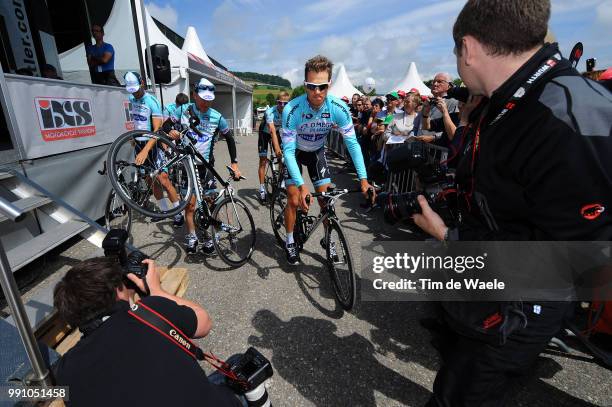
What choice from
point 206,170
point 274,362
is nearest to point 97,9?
point 206,170

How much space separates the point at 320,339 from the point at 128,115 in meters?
5.38

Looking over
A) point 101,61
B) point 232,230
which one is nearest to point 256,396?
point 232,230

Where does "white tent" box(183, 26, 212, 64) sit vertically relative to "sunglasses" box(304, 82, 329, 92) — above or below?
above

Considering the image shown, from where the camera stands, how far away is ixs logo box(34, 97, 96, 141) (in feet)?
12.1

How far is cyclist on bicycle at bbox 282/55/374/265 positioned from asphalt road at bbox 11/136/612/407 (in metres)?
0.58

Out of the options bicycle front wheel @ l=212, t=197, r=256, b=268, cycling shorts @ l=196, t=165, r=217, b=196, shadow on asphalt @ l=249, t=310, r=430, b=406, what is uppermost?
cycling shorts @ l=196, t=165, r=217, b=196

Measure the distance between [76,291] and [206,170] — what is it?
3.29m

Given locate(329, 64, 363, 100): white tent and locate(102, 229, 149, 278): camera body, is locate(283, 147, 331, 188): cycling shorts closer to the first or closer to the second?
locate(102, 229, 149, 278): camera body

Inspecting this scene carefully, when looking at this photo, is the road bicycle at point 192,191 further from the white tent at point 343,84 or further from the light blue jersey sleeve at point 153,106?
the white tent at point 343,84

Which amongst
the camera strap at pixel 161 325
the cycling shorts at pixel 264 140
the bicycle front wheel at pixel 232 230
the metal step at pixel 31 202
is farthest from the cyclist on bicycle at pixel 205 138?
the camera strap at pixel 161 325

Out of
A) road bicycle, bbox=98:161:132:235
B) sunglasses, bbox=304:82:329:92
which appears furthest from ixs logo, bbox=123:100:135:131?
sunglasses, bbox=304:82:329:92

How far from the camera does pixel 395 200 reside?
5.19ft

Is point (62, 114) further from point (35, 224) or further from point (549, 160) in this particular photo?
point (549, 160)

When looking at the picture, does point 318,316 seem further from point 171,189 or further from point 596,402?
point 171,189
